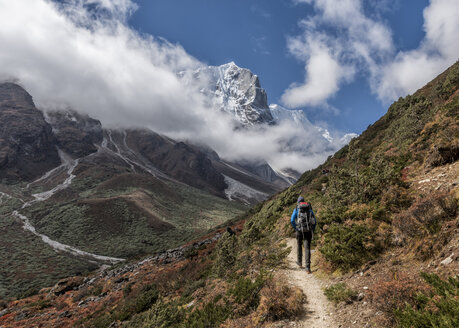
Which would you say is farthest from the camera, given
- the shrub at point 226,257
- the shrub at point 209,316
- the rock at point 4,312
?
the rock at point 4,312

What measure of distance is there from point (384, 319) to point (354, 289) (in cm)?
162

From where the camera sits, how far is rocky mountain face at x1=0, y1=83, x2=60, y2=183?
12925 centimetres

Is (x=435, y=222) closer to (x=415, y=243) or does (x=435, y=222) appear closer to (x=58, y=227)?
(x=415, y=243)

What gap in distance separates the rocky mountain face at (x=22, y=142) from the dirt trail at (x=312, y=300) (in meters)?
155

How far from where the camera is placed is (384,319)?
424 centimetres

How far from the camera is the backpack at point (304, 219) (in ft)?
27.3

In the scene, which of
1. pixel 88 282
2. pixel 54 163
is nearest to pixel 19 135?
pixel 54 163

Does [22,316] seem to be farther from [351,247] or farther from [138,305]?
[351,247]

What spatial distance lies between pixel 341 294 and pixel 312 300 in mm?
926

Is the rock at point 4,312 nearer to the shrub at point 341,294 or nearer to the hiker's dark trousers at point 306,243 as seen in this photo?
the hiker's dark trousers at point 306,243

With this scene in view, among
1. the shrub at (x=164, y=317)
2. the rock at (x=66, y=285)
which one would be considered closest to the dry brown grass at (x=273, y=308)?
the shrub at (x=164, y=317)

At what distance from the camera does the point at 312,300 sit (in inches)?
245

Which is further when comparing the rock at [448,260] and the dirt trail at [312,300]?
the dirt trail at [312,300]

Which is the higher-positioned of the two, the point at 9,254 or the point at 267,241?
the point at 267,241
